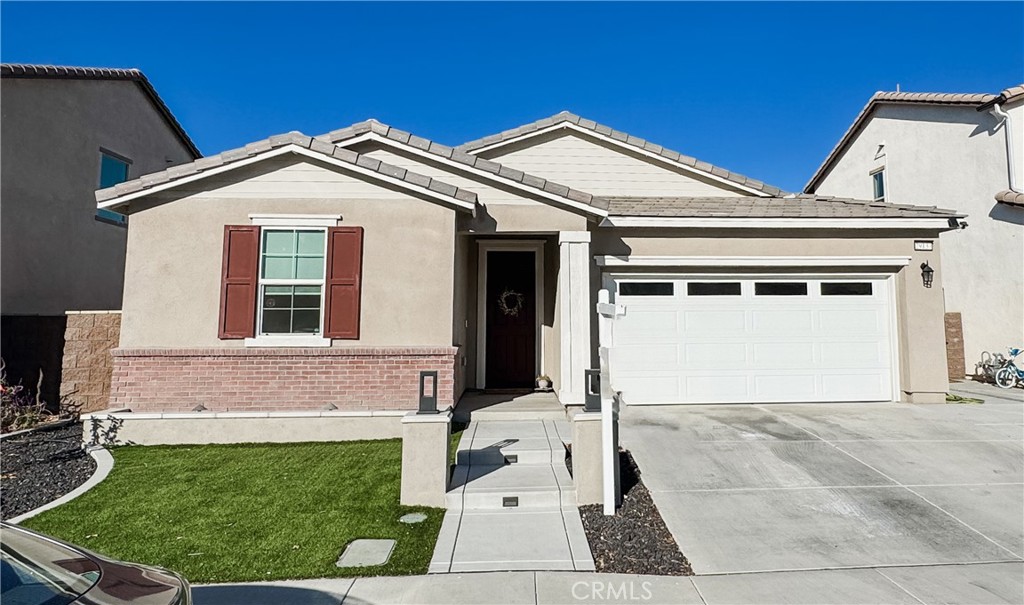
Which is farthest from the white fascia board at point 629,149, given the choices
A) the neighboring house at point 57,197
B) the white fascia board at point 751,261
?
the neighboring house at point 57,197

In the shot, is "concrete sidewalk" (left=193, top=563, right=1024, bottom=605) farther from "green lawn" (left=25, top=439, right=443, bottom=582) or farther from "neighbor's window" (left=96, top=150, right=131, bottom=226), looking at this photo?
"neighbor's window" (left=96, top=150, right=131, bottom=226)

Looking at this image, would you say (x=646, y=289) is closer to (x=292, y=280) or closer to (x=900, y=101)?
(x=292, y=280)

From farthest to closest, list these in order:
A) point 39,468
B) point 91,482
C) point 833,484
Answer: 1. point 39,468
2. point 91,482
3. point 833,484

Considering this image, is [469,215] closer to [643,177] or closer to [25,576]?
[643,177]

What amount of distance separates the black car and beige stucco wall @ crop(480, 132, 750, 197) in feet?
35.2

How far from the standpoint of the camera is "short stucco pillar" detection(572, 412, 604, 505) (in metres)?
4.90

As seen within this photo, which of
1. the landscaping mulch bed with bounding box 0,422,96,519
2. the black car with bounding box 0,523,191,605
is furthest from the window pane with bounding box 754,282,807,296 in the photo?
the landscaping mulch bed with bounding box 0,422,96,519

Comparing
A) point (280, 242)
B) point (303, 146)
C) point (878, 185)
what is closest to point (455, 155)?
point (303, 146)

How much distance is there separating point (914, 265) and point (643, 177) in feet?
18.2

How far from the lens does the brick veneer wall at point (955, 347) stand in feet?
42.4

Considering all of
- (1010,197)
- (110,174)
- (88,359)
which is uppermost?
(110,174)

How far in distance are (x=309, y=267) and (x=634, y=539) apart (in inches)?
229

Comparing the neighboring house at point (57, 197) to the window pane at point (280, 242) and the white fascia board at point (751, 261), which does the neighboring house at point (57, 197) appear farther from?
the white fascia board at point (751, 261)

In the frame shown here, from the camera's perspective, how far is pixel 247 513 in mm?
4766
